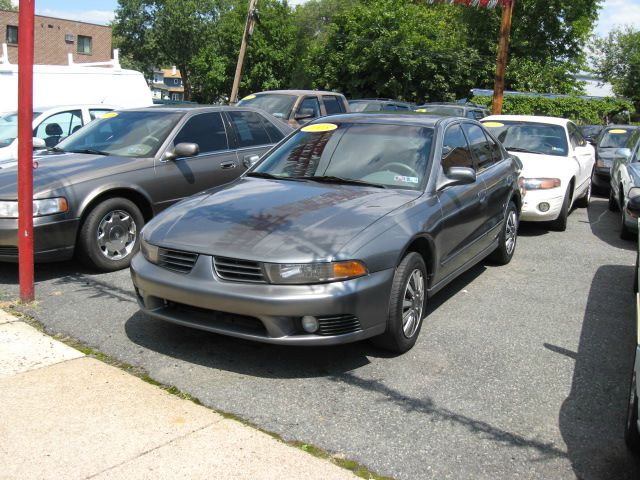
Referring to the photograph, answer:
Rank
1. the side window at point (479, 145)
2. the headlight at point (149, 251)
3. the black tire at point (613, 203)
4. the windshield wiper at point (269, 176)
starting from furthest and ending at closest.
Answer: the black tire at point (613, 203), the side window at point (479, 145), the windshield wiper at point (269, 176), the headlight at point (149, 251)

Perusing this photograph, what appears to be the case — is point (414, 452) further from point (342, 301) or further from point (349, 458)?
point (342, 301)

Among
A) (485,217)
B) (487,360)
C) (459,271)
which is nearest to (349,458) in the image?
(487,360)

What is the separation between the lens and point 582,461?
3.20 metres

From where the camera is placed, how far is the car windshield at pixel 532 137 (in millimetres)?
9359

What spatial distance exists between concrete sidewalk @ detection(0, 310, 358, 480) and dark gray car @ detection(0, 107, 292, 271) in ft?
6.22

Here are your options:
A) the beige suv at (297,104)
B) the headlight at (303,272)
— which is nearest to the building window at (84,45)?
the beige suv at (297,104)

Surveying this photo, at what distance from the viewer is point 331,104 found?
12820 mm

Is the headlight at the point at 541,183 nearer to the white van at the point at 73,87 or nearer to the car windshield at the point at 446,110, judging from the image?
the car windshield at the point at 446,110

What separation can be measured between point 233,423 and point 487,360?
6.08ft

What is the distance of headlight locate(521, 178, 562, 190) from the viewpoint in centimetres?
848

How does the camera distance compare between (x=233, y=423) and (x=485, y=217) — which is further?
(x=485, y=217)

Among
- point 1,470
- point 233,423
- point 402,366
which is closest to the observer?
point 1,470

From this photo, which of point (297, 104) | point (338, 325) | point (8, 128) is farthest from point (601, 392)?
point (8, 128)

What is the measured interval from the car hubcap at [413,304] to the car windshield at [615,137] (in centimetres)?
1087
